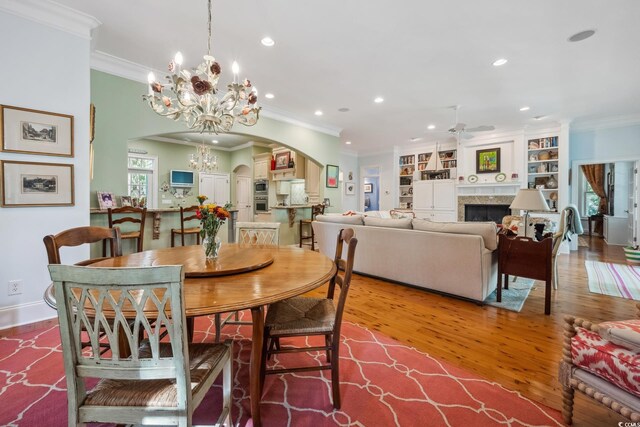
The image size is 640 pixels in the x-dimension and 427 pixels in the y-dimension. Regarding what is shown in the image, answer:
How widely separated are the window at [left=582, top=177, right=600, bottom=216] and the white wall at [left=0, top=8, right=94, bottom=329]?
1211 cm

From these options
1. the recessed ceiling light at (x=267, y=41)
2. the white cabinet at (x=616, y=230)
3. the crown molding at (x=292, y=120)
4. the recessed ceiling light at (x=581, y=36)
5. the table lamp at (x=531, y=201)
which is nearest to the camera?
the recessed ceiling light at (x=581, y=36)

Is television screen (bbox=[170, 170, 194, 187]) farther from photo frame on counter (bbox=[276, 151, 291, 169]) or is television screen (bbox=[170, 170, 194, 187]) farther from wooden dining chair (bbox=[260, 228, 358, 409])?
wooden dining chair (bbox=[260, 228, 358, 409])

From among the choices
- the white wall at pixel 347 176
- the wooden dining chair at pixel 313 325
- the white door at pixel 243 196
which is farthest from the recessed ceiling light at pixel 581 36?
the white door at pixel 243 196

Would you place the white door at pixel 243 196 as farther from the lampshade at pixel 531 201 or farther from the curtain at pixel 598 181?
the curtain at pixel 598 181

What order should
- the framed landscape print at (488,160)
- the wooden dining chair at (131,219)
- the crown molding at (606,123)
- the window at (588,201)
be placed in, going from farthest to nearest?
the window at (588,201), the framed landscape print at (488,160), the crown molding at (606,123), the wooden dining chair at (131,219)

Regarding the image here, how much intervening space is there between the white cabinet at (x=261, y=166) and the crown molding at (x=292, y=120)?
2.35 metres

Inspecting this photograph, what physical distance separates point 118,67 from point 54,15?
0.84 m

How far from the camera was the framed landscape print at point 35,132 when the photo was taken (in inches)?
92.7

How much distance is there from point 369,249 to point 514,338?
6.40ft

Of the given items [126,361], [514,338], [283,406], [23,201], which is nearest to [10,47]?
[23,201]

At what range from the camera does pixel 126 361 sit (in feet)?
3.10

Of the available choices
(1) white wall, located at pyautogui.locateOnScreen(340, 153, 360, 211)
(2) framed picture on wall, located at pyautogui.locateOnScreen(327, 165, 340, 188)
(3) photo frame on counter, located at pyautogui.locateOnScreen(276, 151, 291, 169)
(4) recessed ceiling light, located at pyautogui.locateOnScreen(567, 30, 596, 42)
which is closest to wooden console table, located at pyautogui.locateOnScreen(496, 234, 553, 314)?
(4) recessed ceiling light, located at pyautogui.locateOnScreen(567, 30, 596, 42)

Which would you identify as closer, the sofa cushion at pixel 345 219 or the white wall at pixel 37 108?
the white wall at pixel 37 108

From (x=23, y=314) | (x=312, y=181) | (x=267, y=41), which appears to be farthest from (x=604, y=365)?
(x=312, y=181)
